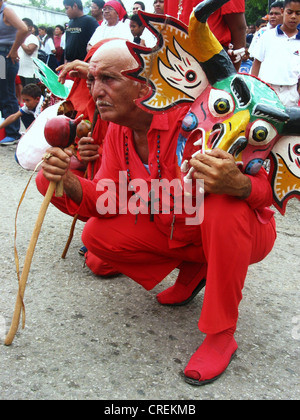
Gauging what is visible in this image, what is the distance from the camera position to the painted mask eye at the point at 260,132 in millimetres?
1723

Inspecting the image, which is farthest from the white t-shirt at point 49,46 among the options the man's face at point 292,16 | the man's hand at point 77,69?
the man's hand at point 77,69

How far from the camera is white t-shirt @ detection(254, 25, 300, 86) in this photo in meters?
4.23

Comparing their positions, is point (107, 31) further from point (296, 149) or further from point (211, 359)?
point (211, 359)

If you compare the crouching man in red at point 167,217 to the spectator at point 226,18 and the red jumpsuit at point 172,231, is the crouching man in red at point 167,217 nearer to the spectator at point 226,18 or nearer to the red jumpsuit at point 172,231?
the red jumpsuit at point 172,231

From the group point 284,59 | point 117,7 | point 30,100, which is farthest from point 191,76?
point 117,7

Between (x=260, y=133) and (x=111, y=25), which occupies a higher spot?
(x=260, y=133)

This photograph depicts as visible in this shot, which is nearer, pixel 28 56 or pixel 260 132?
pixel 260 132

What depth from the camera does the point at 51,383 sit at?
5.54ft

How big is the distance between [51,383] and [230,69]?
133 centimetres

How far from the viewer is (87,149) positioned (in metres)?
2.53

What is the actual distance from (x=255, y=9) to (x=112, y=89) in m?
17.7

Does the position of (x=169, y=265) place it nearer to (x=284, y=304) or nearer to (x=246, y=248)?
(x=246, y=248)

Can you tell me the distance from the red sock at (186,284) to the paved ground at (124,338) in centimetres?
5

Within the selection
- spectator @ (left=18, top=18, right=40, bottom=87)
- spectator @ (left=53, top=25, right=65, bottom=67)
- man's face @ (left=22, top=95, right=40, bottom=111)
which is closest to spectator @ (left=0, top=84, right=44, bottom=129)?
man's face @ (left=22, top=95, right=40, bottom=111)
